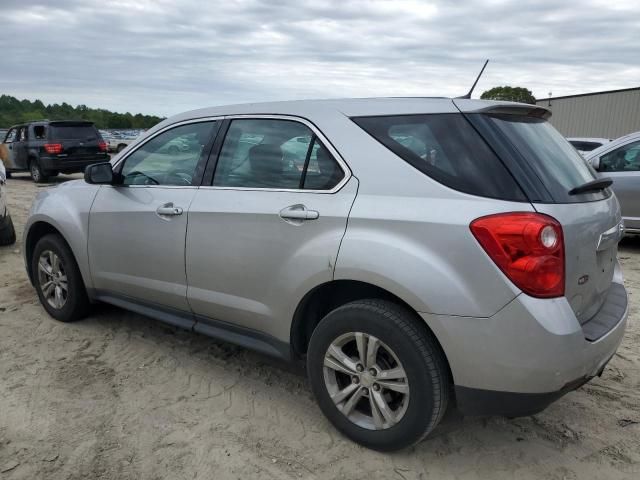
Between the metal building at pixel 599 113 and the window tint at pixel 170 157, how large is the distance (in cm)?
2419

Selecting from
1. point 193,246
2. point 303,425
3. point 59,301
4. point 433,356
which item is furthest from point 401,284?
point 59,301

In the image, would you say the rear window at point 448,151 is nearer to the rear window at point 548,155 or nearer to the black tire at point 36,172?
the rear window at point 548,155

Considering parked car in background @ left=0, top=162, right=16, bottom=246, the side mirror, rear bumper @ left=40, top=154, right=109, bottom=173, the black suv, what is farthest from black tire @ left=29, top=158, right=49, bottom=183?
the side mirror

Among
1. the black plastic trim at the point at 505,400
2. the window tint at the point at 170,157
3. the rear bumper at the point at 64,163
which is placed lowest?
the rear bumper at the point at 64,163

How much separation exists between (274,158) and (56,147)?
1419 cm

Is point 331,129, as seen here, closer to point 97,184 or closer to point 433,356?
point 433,356

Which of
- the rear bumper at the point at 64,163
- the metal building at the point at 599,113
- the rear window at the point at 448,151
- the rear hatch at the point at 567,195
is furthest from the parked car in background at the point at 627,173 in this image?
the metal building at the point at 599,113

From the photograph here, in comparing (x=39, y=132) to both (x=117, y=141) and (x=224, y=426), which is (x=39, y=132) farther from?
(x=224, y=426)

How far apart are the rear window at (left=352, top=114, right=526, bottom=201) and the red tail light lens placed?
12 cm

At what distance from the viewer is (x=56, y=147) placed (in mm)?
15156

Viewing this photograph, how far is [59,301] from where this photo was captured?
4363 millimetres

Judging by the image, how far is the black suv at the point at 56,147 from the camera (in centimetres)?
1521

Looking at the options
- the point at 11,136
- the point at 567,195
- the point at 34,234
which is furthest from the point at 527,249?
the point at 11,136

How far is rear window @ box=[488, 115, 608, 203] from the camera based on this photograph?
238cm
